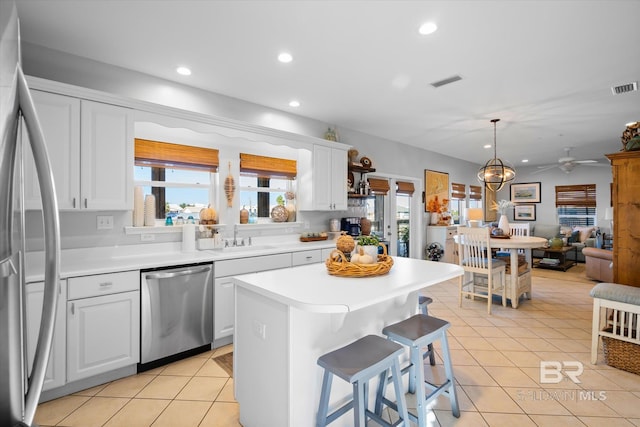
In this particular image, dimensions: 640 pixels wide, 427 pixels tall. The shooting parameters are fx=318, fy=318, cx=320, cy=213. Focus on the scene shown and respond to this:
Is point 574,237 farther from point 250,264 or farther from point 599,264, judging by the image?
point 250,264

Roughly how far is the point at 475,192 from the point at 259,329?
830 cm

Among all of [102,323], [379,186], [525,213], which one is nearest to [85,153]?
[102,323]

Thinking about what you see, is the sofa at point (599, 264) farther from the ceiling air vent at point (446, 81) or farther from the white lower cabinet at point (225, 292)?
the white lower cabinet at point (225, 292)

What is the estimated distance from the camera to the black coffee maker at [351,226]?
476 cm

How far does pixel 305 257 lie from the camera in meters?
3.72

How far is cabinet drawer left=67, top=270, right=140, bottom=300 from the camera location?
7.24ft

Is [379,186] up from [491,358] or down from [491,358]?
up

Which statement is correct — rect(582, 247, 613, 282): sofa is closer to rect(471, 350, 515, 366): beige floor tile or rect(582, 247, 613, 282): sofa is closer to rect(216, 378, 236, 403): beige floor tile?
rect(471, 350, 515, 366): beige floor tile

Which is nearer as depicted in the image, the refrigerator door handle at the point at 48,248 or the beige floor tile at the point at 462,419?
the refrigerator door handle at the point at 48,248

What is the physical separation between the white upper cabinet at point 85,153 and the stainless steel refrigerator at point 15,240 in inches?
78.8

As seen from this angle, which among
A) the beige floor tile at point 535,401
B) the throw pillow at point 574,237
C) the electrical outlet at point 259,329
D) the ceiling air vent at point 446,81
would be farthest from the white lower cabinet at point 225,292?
the throw pillow at point 574,237

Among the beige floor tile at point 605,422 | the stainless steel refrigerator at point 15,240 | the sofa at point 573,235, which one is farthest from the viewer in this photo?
the sofa at point 573,235

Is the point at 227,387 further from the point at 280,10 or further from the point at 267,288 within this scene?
the point at 280,10

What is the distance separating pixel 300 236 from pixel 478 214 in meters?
4.37
